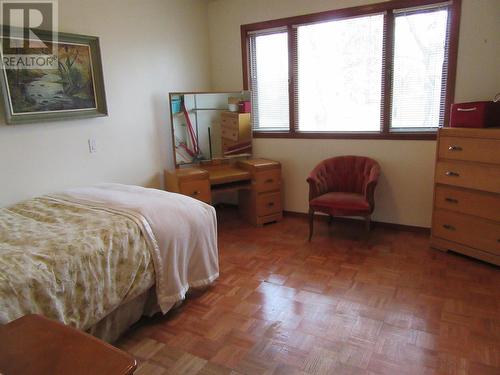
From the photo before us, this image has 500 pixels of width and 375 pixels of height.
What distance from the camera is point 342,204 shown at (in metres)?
3.21

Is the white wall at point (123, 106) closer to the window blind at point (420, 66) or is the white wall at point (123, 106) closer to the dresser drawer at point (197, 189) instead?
the dresser drawer at point (197, 189)

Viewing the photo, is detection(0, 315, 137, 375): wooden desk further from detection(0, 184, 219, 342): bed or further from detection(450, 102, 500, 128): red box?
detection(450, 102, 500, 128): red box

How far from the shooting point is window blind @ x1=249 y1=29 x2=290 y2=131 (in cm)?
400

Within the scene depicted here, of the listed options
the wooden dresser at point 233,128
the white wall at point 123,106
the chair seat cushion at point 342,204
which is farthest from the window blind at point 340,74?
the white wall at point 123,106

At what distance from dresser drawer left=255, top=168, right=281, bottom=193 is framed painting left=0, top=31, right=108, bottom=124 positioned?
1623 millimetres

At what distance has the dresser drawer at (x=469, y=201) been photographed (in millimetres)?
2680

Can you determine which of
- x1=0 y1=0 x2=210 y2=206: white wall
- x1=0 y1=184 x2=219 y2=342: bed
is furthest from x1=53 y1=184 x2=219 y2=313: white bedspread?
x1=0 y1=0 x2=210 y2=206: white wall

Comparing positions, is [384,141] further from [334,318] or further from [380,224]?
[334,318]

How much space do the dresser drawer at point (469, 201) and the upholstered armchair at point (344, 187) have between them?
1.79ft

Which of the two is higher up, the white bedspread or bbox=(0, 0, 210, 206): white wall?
bbox=(0, 0, 210, 206): white wall

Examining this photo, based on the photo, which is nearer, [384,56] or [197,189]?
[384,56]

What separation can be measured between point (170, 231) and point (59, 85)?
1.51m

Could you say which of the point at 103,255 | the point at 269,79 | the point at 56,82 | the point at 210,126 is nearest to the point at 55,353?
the point at 103,255

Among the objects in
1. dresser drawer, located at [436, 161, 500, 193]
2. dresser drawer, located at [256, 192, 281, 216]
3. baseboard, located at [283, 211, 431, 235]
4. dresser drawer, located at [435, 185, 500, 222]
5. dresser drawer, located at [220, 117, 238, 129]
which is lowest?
baseboard, located at [283, 211, 431, 235]
